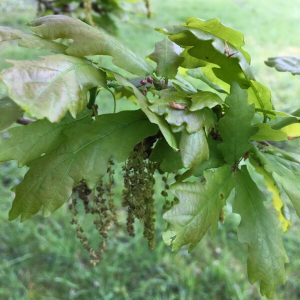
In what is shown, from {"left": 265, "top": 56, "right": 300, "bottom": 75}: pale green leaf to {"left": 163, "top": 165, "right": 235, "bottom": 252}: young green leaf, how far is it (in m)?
0.35

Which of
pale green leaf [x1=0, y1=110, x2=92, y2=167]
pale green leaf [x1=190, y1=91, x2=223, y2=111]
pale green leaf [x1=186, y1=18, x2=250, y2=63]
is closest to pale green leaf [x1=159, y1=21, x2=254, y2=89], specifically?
pale green leaf [x1=186, y1=18, x2=250, y2=63]

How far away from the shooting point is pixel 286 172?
915mm

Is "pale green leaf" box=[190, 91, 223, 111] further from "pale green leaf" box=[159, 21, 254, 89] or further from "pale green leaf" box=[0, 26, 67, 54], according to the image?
"pale green leaf" box=[0, 26, 67, 54]

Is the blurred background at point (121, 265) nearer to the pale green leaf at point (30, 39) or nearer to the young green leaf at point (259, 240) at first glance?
the pale green leaf at point (30, 39)

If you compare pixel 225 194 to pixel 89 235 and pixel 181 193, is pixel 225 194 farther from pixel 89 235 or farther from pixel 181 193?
pixel 89 235

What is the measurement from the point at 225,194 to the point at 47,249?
179 cm

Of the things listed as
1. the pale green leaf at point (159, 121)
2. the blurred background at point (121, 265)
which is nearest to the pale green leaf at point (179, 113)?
the pale green leaf at point (159, 121)

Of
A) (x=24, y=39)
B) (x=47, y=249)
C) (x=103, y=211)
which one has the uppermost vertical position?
(x=24, y=39)

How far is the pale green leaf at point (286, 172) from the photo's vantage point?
857mm

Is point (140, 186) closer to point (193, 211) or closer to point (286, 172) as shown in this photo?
point (193, 211)

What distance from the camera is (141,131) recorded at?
856 mm

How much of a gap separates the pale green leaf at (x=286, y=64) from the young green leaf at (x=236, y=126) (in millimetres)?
223

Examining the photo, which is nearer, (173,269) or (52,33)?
(52,33)

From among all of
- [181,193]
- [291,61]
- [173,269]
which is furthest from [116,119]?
[173,269]
